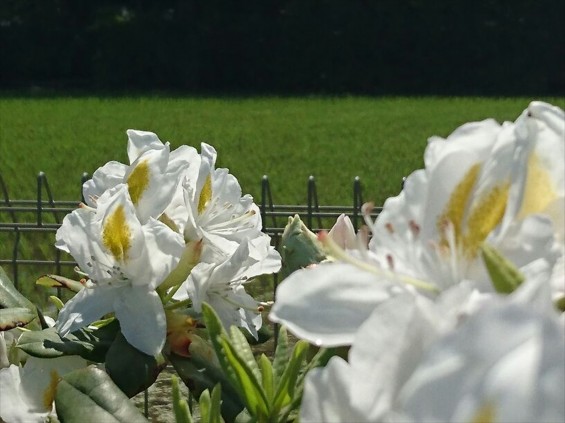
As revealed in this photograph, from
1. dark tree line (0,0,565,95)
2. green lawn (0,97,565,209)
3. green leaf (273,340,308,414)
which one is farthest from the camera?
dark tree line (0,0,565,95)

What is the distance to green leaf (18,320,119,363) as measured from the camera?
0.69 m

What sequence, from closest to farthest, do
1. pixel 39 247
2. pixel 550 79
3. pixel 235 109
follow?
pixel 39 247, pixel 235 109, pixel 550 79

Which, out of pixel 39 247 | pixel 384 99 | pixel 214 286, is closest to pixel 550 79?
pixel 384 99

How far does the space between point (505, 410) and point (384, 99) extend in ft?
69.7

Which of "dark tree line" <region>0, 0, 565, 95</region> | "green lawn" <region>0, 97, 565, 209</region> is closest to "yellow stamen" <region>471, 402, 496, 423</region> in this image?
"green lawn" <region>0, 97, 565, 209</region>

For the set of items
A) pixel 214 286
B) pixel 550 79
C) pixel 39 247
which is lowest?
pixel 550 79

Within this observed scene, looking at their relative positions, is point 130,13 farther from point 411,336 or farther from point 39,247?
point 411,336

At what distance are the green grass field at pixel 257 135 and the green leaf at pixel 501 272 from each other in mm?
3490

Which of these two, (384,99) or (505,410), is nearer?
(505,410)

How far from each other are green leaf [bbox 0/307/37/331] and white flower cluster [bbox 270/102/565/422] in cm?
27

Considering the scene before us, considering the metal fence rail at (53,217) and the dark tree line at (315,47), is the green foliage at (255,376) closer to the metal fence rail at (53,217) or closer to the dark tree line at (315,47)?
the metal fence rail at (53,217)

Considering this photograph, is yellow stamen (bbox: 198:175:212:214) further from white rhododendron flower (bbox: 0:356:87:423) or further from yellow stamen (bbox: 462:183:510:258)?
yellow stamen (bbox: 462:183:510:258)

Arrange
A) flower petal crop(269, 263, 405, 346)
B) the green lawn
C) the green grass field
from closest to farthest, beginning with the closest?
1. flower petal crop(269, 263, 405, 346)
2. the green grass field
3. the green lawn

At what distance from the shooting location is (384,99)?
21.4 m
